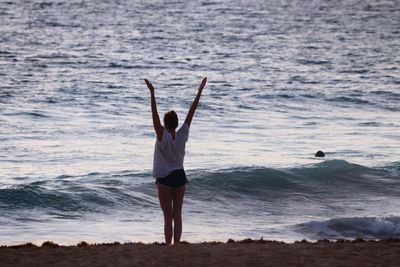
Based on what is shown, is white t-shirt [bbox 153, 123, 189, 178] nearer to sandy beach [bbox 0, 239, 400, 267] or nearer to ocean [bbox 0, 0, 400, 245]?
sandy beach [bbox 0, 239, 400, 267]

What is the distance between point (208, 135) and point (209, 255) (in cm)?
1468

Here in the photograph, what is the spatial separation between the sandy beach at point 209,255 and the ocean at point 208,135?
2.77 m

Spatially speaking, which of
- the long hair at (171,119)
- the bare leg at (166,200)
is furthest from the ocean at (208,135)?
the long hair at (171,119)

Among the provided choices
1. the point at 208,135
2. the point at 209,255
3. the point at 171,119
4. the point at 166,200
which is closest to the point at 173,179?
the point at 166,200

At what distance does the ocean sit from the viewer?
611 inches

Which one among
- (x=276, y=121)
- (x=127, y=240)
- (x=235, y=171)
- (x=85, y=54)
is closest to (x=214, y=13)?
(x=85, y=54)

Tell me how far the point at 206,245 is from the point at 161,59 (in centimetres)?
3673

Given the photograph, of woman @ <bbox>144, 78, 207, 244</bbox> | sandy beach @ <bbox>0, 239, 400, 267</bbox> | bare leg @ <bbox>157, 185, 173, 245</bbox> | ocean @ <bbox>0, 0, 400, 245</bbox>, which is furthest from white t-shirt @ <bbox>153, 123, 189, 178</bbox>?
ocean @ <bbox>0, 0, 400, 245</bbox>

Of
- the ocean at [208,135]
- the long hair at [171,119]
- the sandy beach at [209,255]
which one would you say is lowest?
the ocean at [208,135]

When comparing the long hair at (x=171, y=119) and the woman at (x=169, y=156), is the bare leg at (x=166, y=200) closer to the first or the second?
the woman at (x=169, y=156)

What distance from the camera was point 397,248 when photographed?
10750mm

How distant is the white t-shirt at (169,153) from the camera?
34.8ft

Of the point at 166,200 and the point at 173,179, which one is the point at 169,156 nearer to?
the point at 173,179

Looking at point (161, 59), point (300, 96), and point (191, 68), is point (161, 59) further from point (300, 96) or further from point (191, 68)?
point (300, 96)
